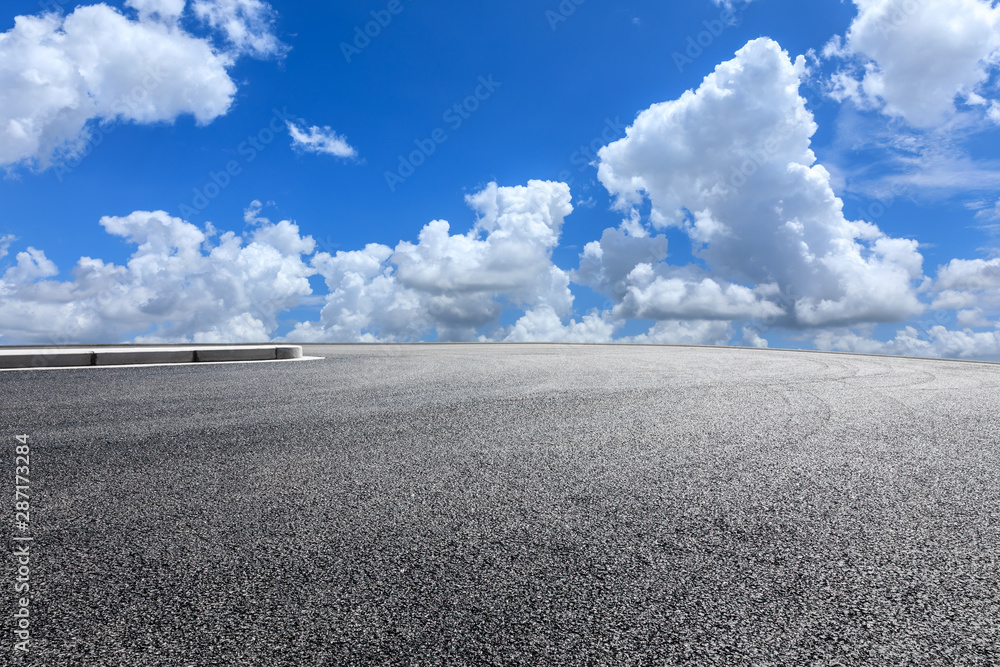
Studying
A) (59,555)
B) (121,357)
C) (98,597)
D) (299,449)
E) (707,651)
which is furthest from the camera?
(121,357)

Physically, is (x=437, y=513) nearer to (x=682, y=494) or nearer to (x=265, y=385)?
(x=682, y=494)

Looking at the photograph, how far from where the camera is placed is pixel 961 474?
438 centimetres

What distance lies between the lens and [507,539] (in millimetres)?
2965

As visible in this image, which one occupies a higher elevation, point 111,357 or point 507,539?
point 111,357

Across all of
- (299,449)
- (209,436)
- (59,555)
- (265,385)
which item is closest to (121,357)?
(265,385)

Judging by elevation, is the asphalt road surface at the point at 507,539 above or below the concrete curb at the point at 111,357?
below

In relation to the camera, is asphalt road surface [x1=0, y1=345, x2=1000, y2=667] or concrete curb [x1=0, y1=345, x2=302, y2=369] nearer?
asphalt road surface [x1=0, y1=345, x2=1000, y2=667]

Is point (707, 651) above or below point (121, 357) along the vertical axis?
below

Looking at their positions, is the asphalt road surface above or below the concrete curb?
below

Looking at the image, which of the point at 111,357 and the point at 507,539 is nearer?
the point at 507,539

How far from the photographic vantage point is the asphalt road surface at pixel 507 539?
2.12 m

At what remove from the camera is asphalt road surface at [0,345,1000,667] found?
6.97ft

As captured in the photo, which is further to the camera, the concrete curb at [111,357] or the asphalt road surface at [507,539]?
the concrete curb at [111,357]

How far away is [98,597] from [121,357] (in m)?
13.0
